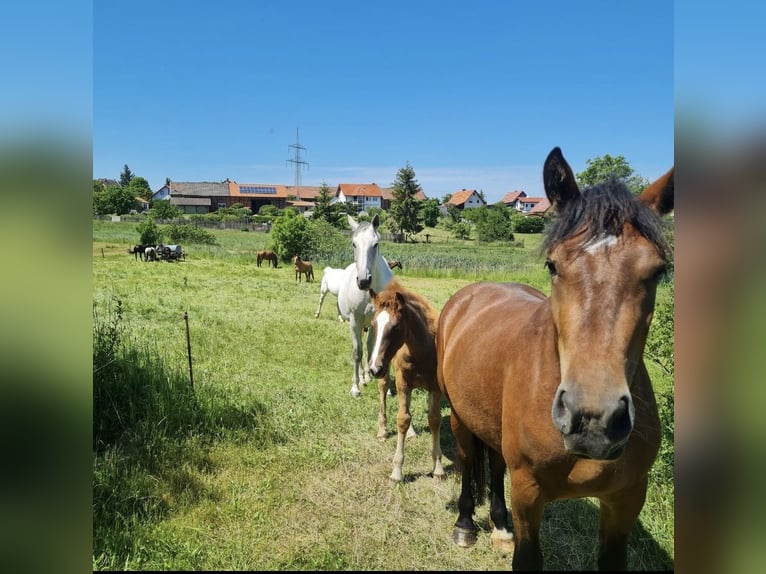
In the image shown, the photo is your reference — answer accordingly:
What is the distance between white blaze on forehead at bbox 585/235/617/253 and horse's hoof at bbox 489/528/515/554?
8.73 feet

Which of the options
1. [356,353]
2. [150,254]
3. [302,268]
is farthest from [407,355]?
[150,254]

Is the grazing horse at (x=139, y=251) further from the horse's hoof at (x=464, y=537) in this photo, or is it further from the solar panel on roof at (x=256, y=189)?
the solar panel on roof at (x=256, y=189)

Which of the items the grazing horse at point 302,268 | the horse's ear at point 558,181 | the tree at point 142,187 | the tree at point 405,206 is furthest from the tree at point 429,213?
the horse's ear at point 558,181

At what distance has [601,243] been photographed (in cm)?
156

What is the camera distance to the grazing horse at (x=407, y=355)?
402cm

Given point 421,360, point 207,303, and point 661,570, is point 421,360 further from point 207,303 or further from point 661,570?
point 207,303

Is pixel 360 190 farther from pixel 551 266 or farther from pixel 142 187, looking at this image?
pixel 551 266

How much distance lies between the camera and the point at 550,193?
1814 mm

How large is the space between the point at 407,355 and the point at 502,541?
1708 millimetres

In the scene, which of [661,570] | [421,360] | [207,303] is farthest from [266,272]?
[661,570]

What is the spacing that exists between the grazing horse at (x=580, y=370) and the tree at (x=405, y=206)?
45.6m

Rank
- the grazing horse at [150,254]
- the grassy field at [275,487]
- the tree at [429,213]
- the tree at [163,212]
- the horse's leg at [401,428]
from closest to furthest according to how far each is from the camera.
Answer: the grassy field at [275,487]
the horse's leg at [401,428]
the grazing horse at [150,254]
the tree at [163,212]
the tree at [429,213]
